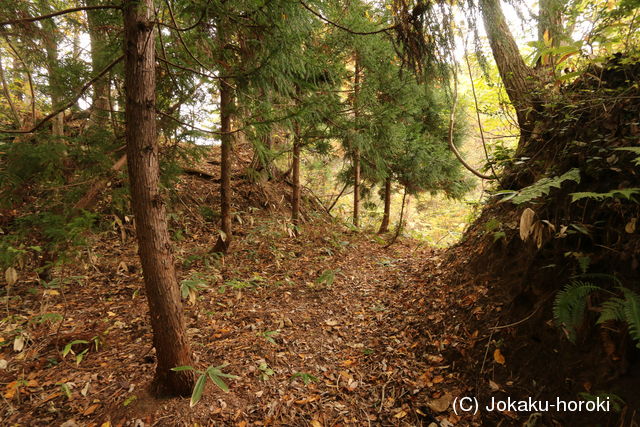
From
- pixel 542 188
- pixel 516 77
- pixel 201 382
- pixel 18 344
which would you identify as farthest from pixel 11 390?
pixel 516 77

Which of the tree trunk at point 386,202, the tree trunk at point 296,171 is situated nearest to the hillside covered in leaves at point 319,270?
the tree trunk at point 296,171

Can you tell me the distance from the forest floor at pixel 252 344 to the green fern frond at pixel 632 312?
1.45m

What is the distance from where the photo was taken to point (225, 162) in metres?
5.88

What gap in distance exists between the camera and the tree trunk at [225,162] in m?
5.21

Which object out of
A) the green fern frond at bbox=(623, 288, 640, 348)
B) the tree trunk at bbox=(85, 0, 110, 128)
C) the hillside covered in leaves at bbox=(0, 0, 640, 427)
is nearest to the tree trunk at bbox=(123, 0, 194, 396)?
the hillside covered in leaves at bbox=(0, 0, 640, 427)

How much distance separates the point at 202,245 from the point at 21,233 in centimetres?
322

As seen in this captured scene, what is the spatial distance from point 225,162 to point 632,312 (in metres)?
5.85

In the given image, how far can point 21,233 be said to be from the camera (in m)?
4.02

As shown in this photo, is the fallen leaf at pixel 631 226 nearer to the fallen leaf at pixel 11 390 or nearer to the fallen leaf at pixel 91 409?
the fallen leaf at pixel 91 409

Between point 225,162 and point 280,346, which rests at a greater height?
point 225,162

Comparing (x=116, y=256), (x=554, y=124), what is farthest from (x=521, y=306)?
(x=116, y=256)

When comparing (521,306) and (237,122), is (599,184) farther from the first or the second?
(237,122)

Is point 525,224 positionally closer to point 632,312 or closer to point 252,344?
point 632,312

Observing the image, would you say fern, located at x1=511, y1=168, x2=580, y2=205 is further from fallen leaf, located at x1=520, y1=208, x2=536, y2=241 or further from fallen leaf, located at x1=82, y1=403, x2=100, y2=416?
fallen leaf, located at x1=82, y1=403, x2=100, y2=416
